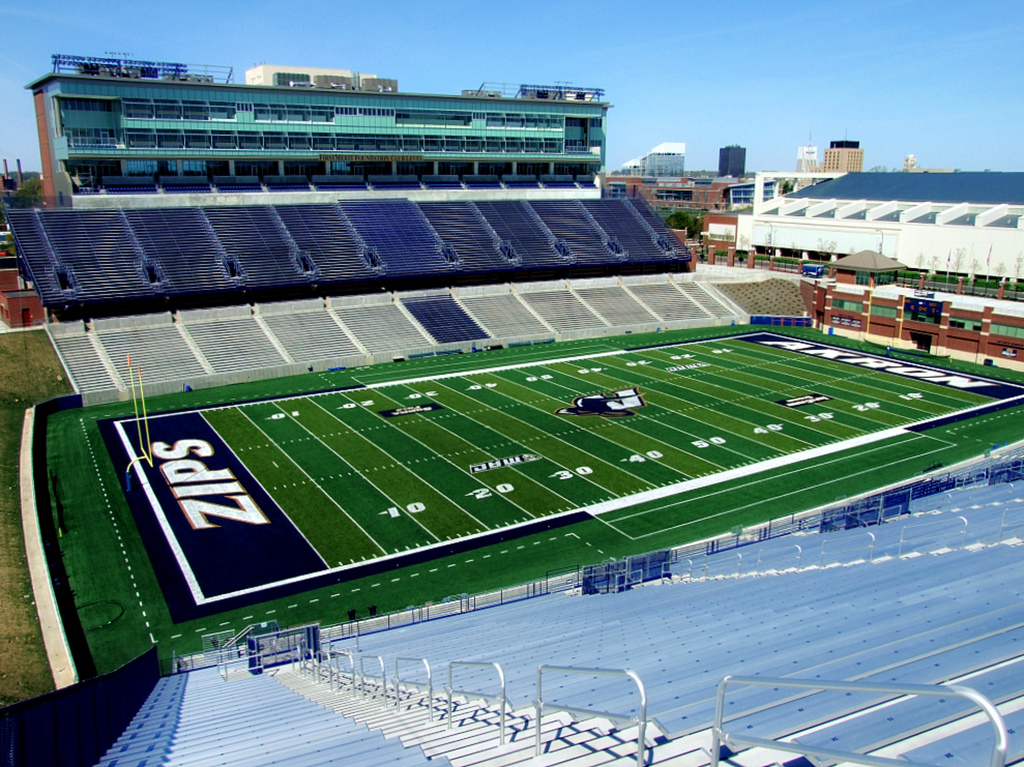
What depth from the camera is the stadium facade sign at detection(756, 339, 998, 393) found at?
3778cm

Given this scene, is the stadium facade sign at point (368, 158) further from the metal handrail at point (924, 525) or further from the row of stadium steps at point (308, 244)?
the metal handrail at point (924, 525)

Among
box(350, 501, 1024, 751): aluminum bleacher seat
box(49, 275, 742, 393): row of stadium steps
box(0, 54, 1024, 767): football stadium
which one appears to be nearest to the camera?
box(350, 501, 1024, 751): aluminum bleacher seat

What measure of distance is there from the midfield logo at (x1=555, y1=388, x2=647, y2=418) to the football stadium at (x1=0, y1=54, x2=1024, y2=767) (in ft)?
0.57

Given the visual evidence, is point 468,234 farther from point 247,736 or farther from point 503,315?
point 247,736

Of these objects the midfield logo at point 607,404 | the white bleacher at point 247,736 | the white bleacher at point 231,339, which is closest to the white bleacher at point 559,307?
the midfield logo at point 607,404

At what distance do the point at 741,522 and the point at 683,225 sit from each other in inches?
3171

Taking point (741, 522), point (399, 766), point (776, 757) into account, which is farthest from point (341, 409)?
point (776, 757)

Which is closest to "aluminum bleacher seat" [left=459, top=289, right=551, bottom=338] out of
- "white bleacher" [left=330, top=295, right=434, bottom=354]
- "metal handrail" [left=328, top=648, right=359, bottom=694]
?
"white bleacher" [left=330, top=295, right=434, bottom=354]

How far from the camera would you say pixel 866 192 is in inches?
2714

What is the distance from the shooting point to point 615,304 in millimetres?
51938

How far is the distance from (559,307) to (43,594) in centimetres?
3659

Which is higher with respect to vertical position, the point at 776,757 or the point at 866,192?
the point at 866,192

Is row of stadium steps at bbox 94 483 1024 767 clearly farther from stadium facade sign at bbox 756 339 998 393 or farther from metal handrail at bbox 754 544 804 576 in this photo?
stadium facade sign at bbox 756 339 998 393

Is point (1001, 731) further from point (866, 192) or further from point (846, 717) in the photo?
point (866, 192)
